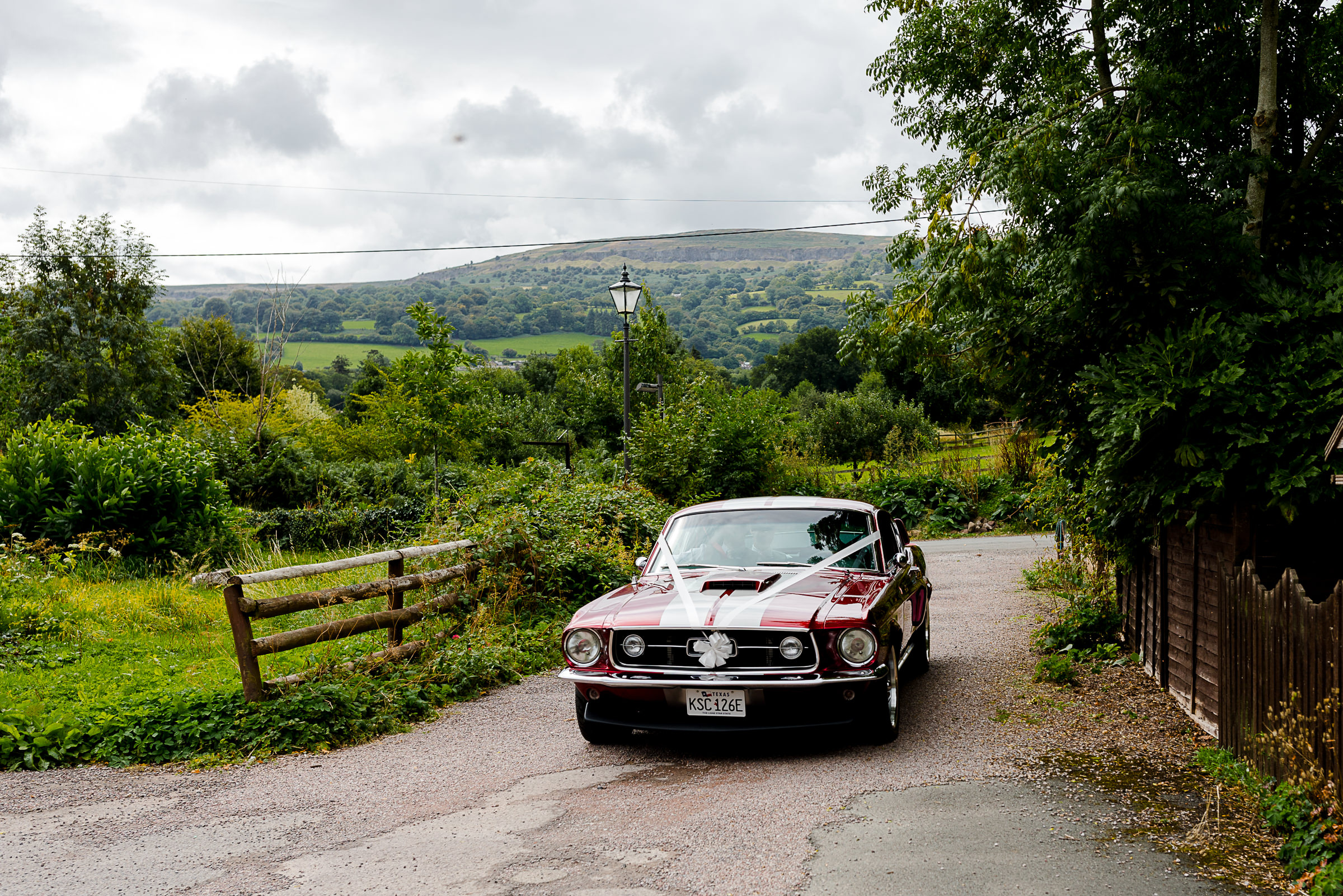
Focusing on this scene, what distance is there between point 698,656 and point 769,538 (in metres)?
1.62

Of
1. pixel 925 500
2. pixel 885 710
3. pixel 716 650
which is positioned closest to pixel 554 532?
pixel 716 650

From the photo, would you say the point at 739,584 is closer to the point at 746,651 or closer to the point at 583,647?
the point at 746,651

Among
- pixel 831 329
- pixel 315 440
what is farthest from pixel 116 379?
pixel 831 329

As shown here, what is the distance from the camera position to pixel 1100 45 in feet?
34.0

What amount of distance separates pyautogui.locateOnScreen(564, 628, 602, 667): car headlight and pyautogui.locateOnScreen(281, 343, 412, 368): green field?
338 feet

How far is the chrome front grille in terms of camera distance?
6004 millimetres

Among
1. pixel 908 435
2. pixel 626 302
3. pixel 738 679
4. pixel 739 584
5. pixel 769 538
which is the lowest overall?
pixel 908 435

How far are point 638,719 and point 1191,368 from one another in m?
4.09

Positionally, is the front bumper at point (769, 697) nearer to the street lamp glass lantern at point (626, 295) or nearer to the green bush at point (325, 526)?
the street lamp glass lantern at point (626, 295)

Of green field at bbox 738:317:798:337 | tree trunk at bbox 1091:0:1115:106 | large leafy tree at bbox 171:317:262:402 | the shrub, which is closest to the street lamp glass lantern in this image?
tree trunk at bbox 1091:0:1115:106

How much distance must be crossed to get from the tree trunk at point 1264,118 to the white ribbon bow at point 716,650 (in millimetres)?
5000

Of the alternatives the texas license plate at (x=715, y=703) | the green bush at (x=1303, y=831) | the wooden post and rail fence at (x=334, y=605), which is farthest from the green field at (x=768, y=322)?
the green bush at (x=1303, y=831)

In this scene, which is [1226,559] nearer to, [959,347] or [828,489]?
[959,347]

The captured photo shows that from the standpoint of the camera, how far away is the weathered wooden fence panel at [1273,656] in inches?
168
